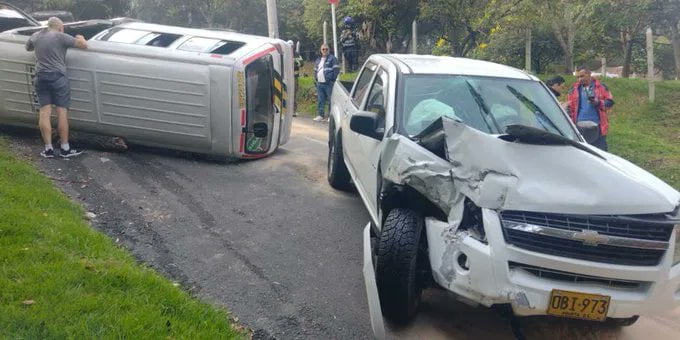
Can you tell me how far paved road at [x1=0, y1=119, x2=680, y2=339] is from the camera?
415 centimetres

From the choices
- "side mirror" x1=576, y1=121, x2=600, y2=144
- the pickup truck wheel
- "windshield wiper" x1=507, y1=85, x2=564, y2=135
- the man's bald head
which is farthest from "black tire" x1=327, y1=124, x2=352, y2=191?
the man's bald head

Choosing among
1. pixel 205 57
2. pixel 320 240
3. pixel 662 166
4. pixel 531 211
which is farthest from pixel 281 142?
pixel 531 211

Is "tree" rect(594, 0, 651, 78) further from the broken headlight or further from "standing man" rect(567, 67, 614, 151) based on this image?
the broken headlight

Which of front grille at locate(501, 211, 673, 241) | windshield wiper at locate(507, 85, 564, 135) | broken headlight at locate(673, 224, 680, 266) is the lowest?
broken headlight at locate(673, 224, 680, 266)

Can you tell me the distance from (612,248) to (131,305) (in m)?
2.85

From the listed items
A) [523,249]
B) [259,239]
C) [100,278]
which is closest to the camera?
[523,249]

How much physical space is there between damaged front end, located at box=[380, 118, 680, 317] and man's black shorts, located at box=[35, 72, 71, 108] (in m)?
5.64

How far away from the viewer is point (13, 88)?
7.99 m

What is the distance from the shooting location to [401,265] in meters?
3.76

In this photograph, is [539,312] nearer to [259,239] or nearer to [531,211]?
[531,211]

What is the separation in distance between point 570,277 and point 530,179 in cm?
60

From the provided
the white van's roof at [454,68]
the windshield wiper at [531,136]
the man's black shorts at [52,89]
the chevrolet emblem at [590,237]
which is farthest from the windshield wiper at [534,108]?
the man's black shorts at [52,89]

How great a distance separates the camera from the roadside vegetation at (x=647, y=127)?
7938mm

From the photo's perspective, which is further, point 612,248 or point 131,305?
Result: point 131,305
